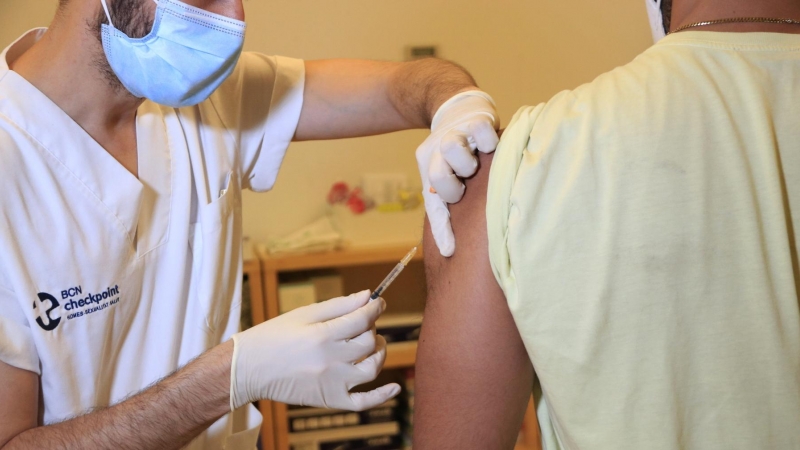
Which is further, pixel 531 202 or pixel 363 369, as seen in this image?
pixel 363 369

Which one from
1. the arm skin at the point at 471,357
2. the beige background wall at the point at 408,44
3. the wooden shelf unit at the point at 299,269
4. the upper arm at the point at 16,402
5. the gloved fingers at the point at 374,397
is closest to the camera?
the arm skin at the point at 471,357

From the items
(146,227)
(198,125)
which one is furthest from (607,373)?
(198,125)

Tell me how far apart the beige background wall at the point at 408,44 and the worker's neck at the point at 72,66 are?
Answer: 1.49 meters

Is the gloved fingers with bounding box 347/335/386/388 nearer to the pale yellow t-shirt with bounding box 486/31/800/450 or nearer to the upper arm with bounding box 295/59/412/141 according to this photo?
the pale yellow t-shirt with bounding box 486/31/800/450

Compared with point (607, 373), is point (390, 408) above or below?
below

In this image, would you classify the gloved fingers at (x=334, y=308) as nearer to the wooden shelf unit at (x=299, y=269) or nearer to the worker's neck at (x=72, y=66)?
the worker's neck at (x=72, y=66)

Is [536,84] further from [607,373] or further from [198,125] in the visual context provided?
[607,373]

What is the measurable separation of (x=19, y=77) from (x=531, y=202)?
880mm

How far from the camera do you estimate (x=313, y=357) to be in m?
1.10

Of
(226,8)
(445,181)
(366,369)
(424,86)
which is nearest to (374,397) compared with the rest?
(366,369)

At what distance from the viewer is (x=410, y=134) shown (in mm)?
2797

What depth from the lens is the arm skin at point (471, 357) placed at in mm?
889

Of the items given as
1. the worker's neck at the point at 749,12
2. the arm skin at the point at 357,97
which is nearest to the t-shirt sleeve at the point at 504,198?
the worker's neck at the point at 749,12

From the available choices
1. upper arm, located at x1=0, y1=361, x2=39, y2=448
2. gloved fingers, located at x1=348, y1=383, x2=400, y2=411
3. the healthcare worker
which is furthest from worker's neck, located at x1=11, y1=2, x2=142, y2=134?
gloved fingers, located at x1=348, y1=383, x2=400, y2=411
